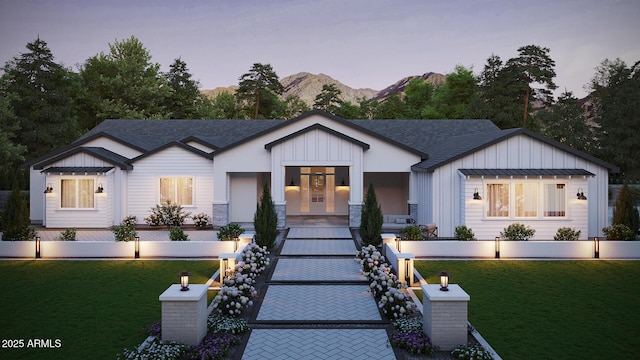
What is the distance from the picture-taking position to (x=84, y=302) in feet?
32.2

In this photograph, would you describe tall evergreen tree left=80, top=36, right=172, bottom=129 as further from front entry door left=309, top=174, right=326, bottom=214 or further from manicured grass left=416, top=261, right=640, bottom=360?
manicured grass left=416, top=261, right=640, bottom=360

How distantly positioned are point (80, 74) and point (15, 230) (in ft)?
141

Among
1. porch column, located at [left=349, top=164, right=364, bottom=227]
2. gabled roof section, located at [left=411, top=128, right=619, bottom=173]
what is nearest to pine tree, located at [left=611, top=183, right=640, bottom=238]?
gabled roof section, located at [left=411, top=128, right=619, bottom=173]

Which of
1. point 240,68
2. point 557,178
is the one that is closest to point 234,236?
point 557,178

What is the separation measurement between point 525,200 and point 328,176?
11246 mm

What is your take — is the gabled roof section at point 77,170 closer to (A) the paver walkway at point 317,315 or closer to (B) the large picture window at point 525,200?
(A) the paver walkway at point 317,315

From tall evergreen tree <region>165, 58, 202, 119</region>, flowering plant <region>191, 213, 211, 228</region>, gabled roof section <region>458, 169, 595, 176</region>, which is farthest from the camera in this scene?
tall evergreen tree <region>165, 58, 202, 119</region>

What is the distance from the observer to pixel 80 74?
2064 inches

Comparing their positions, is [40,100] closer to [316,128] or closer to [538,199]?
[316,128]

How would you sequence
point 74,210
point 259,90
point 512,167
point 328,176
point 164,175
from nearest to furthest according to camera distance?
point 512,167 < point 74,210 < point 164,175 < point 328,176 < point 259,90

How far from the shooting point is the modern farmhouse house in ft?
60.2

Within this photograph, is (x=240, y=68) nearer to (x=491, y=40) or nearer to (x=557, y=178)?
(x=491, y=40)

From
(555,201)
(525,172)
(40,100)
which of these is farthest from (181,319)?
(40,100)

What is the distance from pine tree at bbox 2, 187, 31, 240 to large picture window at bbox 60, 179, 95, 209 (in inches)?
188
